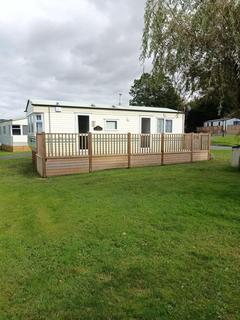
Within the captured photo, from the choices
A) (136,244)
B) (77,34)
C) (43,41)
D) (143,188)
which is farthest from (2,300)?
(43,41)

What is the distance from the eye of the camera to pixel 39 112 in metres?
11.9

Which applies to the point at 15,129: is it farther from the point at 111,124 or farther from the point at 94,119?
the point at 111,124

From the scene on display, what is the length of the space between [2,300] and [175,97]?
6.10 m

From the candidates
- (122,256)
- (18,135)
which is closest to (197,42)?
(122,256)

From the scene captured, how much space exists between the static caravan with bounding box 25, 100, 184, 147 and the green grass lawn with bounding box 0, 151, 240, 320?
6.30 m

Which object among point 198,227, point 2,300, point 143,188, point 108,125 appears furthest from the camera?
point 108,125

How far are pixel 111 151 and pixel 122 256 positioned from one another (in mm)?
8160

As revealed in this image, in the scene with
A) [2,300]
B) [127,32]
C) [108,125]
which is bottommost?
[2,300]

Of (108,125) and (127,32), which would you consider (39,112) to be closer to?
(108,125)

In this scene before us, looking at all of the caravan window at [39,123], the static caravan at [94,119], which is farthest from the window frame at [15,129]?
the caravan window at [39,123]

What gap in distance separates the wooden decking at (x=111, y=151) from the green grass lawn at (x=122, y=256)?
11.9 ft

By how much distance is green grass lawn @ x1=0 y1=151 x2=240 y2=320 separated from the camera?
238 cm

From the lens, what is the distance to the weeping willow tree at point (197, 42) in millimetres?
5387

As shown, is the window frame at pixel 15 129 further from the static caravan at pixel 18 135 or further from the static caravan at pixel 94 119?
the static caravan at pixel 94 119
